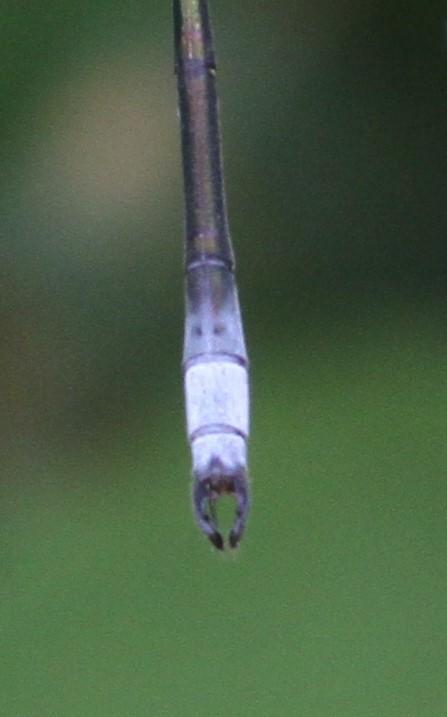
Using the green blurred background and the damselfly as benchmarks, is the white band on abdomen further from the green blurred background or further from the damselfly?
the green blurred background

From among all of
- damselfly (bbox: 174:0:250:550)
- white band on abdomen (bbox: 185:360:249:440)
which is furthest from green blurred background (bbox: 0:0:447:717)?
white band on abdomen (bbox: 185:360:249:440)

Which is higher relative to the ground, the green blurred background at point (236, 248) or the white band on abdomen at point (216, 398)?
the green blurred background at point (236, 248)

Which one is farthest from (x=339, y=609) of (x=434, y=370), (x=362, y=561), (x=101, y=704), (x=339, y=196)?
(x=339, y=196)

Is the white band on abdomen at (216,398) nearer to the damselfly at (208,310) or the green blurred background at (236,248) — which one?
the damselfly at (208,310)

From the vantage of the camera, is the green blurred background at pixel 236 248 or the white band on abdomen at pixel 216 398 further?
the green blurred background at pixel 236 248

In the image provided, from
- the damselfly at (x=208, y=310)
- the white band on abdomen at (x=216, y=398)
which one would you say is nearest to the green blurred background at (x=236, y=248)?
the damselfly at (x=208, y=310)

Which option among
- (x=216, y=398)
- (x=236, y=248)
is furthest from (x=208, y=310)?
(x=236, y=248)

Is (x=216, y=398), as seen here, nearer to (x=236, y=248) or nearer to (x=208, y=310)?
(x=208, y=310)

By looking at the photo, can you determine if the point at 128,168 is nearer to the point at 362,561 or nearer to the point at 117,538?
the point at 117,538
